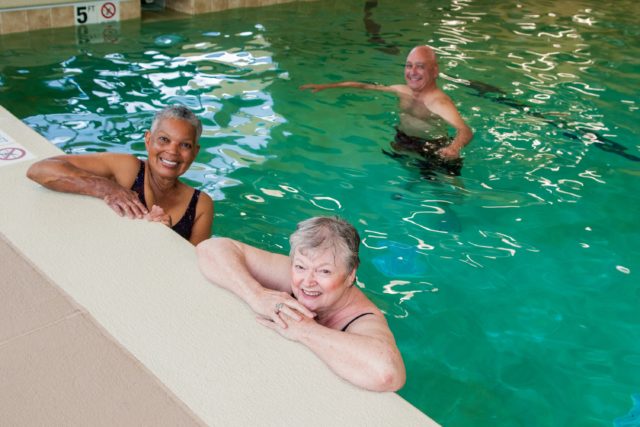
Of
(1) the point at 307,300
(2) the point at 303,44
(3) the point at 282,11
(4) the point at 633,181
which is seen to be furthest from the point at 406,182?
(3) the point at 282,11

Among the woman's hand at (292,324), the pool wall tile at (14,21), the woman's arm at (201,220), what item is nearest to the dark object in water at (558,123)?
the woman's arm at (201,220)

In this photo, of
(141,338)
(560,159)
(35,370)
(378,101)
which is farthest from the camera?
(378,101)

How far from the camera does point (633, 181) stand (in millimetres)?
5621

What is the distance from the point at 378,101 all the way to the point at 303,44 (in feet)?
7.34

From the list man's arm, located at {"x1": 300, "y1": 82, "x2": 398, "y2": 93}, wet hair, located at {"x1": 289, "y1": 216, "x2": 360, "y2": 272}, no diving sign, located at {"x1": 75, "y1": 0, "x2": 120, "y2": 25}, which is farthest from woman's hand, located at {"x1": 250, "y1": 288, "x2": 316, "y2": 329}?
no diving sign, located at {"x1": 75, "y1": 0, "x2": 120, "y2": 25}

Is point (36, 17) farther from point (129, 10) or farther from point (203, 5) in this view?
point (203, 5)

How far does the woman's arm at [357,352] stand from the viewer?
2166 millimetres

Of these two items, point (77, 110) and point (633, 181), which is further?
point (77, 110)

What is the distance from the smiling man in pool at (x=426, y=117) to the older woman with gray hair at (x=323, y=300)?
9.99 ft

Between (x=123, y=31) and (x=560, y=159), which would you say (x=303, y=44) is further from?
(x=560, y=159)

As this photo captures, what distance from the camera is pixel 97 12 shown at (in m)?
8.90

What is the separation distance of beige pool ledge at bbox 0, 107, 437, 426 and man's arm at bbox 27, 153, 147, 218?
0.23 m

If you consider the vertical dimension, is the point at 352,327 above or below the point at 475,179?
above

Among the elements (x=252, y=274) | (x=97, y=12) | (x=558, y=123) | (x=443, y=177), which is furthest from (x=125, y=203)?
(x=97, y=12)
